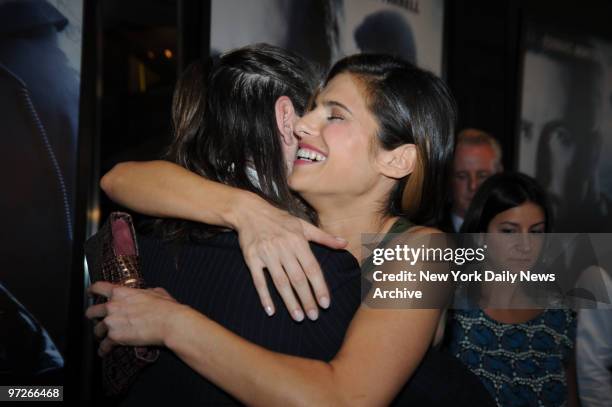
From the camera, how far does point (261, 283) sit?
1148 mm

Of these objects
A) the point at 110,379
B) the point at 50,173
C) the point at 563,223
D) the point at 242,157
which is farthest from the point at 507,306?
the point at 563,223

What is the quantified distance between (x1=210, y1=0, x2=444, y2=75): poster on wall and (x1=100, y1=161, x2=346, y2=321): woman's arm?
141 cm

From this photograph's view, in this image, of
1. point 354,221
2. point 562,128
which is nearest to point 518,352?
point 354,221

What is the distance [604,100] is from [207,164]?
4020 millimetres

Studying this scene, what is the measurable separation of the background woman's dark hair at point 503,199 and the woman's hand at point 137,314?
5.55 ft

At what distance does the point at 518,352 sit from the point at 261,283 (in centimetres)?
136

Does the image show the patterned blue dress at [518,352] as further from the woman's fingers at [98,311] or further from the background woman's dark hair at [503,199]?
the woman's fingers at [98,311]

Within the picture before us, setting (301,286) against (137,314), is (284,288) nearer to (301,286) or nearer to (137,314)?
(301,286)

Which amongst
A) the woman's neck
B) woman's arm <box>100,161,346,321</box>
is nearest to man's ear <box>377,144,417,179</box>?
the woman's neck

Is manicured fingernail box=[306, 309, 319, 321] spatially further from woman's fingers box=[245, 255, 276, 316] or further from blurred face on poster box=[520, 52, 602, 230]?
blurred face on poster box=[520, 52, 602, 230]

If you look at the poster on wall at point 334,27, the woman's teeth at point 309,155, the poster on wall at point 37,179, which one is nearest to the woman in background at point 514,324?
the woman's teeth at point 309,155

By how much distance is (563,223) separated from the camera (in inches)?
175

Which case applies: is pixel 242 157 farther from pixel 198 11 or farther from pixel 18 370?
pixel 198 11

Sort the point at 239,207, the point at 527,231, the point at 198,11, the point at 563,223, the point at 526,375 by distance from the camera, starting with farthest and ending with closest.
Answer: the point at 563,223 → the point at 198,11 → the point at 527,231 → the point at 526,375 → the point at 239,207
